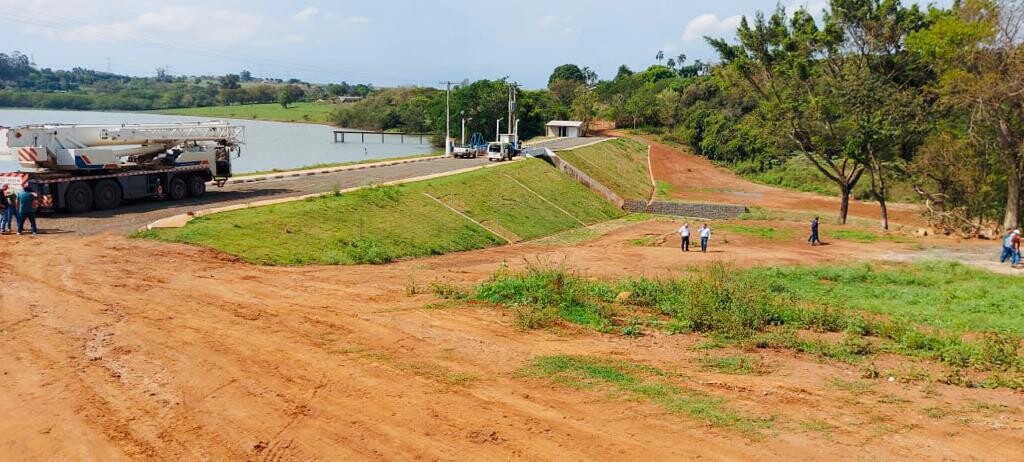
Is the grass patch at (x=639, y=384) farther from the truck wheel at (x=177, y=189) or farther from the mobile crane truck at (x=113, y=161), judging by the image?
the truck wheel at (x=177, y=189)

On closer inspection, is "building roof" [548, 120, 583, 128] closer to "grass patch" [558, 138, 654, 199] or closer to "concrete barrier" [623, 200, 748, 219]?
"grass patch" [558, 138, 654, 199]

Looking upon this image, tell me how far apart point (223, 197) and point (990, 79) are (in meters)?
36.8

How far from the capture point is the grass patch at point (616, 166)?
61.3 metres

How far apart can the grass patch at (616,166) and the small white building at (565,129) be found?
10942 millimetres

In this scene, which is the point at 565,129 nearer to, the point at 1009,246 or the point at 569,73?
the point at 1009,246

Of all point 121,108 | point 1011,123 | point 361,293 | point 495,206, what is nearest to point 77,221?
point 361,293

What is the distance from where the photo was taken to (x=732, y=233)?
40906 mm

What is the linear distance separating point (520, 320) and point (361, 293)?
4597mm

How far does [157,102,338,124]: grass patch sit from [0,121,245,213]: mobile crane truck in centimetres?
12297

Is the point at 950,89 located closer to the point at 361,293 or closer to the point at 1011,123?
the point at 1011,123

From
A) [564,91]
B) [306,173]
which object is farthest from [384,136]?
[306,173]

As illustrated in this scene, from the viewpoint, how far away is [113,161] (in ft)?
87.0

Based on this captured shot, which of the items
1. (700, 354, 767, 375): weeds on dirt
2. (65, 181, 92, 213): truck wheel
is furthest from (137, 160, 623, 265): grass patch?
(700, 354, 767, 375): weeds on dirt

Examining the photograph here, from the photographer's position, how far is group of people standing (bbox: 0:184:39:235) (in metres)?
21.5
